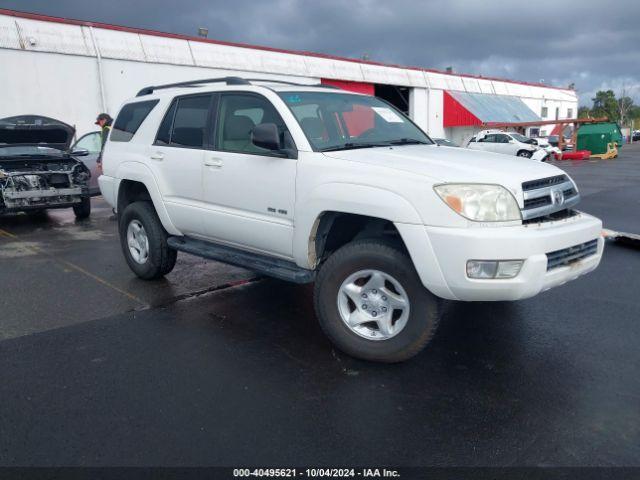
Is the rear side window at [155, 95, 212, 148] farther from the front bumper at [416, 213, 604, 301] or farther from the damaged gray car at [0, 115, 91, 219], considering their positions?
the damaged gray car at [0, 115, 91, 219]

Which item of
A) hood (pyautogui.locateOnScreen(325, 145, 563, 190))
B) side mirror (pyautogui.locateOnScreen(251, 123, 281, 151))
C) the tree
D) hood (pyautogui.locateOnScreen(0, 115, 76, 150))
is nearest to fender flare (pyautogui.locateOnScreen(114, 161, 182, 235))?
side mirror (pyautogui.locateOnScreen(251, 123, 281, 151))

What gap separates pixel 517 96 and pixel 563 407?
160 ft

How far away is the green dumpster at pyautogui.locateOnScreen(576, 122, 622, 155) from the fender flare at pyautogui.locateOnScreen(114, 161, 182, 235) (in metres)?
30.6

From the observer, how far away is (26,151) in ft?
31.5

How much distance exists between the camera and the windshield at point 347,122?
13.8ft

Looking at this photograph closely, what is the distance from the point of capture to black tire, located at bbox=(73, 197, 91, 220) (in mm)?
9962

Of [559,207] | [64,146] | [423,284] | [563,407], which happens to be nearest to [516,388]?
[563,407]

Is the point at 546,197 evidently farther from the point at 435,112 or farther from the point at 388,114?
the point at 435,112

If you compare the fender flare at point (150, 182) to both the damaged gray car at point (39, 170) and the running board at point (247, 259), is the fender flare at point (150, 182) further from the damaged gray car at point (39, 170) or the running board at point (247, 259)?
the damaged gray car at point (39, 170)

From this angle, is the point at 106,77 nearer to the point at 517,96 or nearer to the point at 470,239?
the point at 470,239

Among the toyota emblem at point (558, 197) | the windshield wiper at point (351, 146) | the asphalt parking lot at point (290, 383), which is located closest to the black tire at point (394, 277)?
the asphalt parking lot at point (290, 383)

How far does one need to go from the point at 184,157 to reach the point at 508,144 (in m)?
25.1

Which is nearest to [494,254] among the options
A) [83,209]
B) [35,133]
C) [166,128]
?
[166,128]

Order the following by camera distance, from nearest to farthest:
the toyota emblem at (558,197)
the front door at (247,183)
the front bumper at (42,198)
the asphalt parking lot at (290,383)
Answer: the asphalt parking lot at (290,383), the toyota emblem at (558,197), the front door at (247,183), the front bumper at (42,198)
